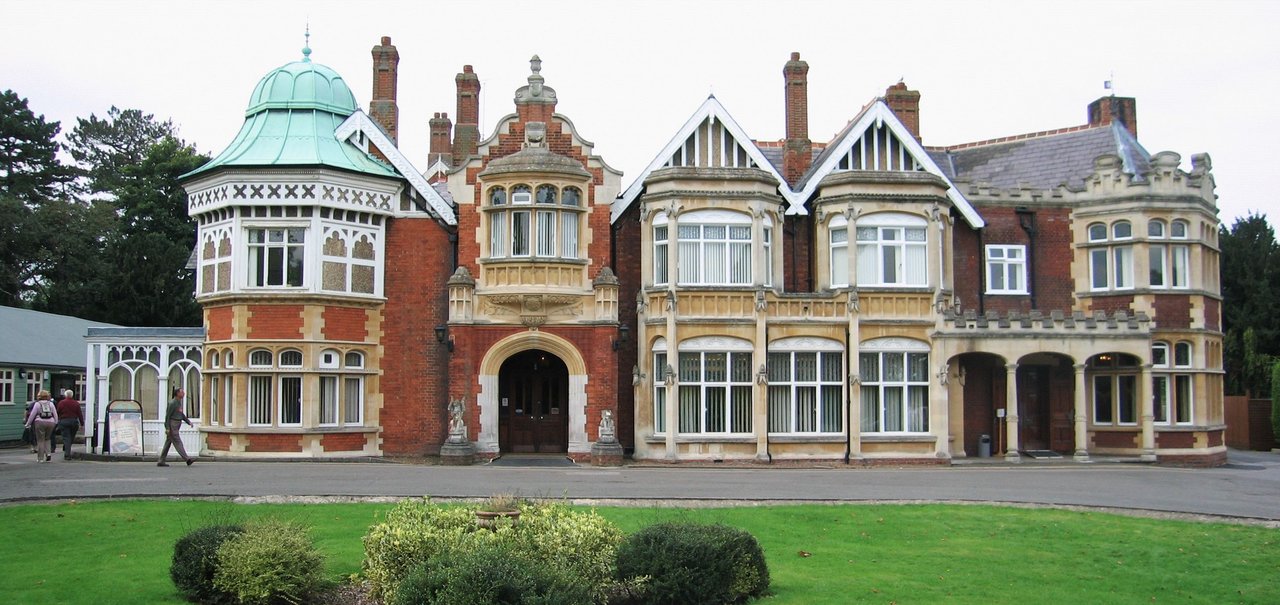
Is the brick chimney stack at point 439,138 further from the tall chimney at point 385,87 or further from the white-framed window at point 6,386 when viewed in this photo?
the white-framed window at point 6,386

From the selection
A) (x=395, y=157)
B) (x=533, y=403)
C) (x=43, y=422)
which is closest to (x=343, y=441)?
(x=533, y=403)

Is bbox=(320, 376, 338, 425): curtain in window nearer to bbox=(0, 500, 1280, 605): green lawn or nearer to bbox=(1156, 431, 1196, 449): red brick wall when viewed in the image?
bbox=(0, 500, 1280, 605): green lawn

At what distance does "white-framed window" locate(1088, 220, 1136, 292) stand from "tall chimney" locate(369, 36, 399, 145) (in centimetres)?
2036

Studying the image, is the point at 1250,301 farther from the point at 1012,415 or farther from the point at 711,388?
the point at 711,388

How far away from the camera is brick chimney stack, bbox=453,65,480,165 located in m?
34.2

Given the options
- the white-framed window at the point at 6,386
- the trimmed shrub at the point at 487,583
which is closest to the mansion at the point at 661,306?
the white-framed window at the point at 6,386

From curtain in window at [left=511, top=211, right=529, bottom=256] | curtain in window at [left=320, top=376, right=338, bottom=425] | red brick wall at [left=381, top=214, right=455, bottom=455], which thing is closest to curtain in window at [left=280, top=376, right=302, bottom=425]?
curtain in window at [left=320, top=376, right=338, bottom=425]

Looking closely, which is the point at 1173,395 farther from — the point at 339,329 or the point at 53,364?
the point at 53,364

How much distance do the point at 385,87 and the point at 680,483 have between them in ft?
54.9

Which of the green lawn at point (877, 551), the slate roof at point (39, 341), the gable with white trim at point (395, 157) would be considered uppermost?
the gable with white trim at point (395, 157)

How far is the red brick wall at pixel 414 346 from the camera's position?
2881 centimetres

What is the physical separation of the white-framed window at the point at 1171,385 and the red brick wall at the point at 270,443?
23.2 metres

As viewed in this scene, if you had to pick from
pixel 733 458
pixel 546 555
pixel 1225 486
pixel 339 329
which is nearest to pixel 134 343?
pixel 339 329

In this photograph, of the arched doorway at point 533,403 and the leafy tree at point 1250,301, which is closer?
the arched doorway at point 533,403
